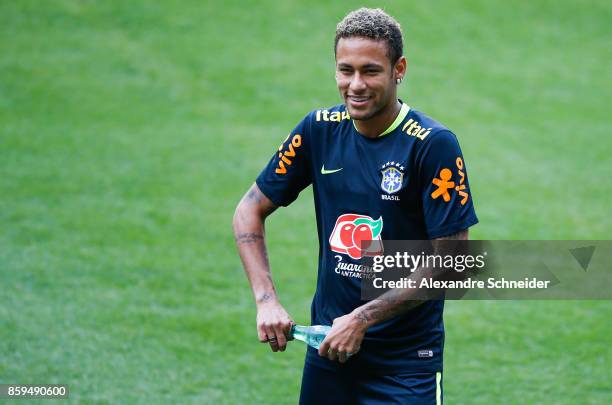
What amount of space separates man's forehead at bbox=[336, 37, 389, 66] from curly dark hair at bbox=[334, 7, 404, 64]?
0.02 m

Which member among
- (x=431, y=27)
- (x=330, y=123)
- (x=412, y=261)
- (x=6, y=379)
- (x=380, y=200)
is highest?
(x=431, y=27)

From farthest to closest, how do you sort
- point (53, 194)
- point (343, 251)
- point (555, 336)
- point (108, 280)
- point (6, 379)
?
point (53, 194) < point (108, 280) < point (555, 336) < point (6, 379) < point (343, 251)

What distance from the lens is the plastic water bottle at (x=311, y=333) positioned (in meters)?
4.17

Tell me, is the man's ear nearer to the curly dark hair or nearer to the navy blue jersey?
the curly dark hair

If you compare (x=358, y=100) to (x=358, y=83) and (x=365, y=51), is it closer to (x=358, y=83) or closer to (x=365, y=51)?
(x=358, y=83)

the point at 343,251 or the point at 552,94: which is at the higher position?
the point at 552,94

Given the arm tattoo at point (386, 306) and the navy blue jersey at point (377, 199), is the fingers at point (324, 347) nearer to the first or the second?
the arm tattoo at point (386, 306)

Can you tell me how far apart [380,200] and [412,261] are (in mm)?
315

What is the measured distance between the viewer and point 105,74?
48.0 feet

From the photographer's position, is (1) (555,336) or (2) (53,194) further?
(2) (53,194)

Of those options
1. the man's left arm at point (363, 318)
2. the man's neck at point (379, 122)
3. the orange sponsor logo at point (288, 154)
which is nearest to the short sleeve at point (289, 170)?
the orange sponsor logo at point (288, 154)

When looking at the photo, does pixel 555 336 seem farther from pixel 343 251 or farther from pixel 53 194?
pixel 53 194

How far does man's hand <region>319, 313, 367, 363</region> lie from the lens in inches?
156

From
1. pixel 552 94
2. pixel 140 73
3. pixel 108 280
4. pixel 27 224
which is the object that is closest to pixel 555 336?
pixel 108 280
